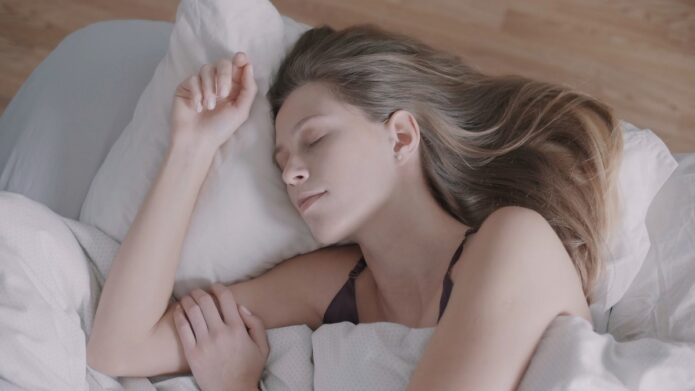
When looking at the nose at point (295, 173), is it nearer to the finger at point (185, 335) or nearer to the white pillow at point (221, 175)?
the white pillow at point (221, 175)

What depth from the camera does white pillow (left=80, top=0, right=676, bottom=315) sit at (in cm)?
136

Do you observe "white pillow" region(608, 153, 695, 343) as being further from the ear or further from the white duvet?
the ear

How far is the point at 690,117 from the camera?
205cm

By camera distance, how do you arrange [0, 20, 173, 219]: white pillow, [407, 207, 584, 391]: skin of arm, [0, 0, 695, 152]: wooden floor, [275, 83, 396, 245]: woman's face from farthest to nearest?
1. [0, 0, 695, 152]: wooden floor
2. [0, 20, 173, 219]: white pillow
3. [275, 83, 396, 245]: woman's face
4. [407, 207, 584, 391]: skin of arm

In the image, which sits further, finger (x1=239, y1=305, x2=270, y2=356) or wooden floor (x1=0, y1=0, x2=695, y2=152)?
wooden floor (x1=0, y1=0, x2=695, y2=152)

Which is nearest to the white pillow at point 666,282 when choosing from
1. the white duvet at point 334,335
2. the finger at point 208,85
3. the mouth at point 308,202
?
the white duvet at point 334,335

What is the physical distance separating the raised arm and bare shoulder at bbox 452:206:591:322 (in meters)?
0.47

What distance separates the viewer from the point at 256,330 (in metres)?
1.35

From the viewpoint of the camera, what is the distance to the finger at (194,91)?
131 centimetres

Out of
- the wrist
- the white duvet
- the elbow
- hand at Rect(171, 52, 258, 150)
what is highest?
hand at Rect(171, 52, 258, 150)

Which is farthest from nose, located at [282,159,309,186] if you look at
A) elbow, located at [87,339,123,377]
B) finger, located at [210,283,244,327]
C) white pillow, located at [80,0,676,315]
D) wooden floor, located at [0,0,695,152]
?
wooden floor, located at [0,0,695,152]

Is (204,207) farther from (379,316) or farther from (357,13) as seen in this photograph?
(357,13)

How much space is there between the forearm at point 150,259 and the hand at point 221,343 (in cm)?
5

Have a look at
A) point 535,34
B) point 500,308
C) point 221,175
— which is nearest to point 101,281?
point 221,175
